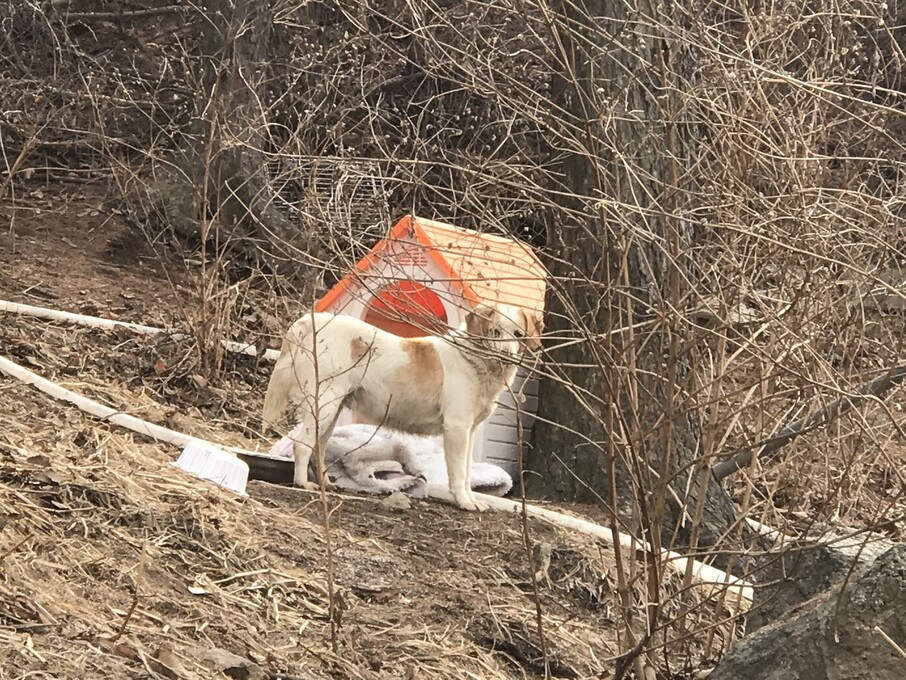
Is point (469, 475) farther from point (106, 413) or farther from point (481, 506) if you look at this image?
point (106, 413)

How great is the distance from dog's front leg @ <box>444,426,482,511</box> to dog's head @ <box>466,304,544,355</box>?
51 centimetres

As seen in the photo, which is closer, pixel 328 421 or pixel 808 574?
pixel 808 574

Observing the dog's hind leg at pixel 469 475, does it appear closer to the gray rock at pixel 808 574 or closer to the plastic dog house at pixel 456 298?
the plastic dog house at pixel 456 298

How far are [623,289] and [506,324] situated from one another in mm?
2186

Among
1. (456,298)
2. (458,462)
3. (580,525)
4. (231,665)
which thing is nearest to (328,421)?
(458,462)

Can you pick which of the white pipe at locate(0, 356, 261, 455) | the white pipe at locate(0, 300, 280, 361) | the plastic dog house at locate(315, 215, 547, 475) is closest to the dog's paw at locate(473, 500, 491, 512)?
the plastic dog house at locate(315, 215, 547, 475)

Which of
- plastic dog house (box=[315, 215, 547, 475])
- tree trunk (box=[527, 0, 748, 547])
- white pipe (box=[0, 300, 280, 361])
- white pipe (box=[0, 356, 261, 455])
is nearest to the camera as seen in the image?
tree trunk (box=[527, 0, 748, 547])

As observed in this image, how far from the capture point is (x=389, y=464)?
651 centimetres

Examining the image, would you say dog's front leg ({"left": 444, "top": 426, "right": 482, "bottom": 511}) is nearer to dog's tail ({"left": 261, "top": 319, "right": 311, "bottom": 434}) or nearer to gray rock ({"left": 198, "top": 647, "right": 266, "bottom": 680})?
dog's tail ({"left": 261, "top": 319, "right": 311, "bottom": 434})

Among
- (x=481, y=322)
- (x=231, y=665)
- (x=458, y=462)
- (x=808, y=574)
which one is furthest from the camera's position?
(x=458, y=462)

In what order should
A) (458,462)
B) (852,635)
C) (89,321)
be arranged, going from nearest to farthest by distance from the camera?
(852,635) → (458,462) → (89,321)

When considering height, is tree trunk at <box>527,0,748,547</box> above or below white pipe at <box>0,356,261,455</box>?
above

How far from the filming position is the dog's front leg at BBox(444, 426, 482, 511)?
612 cm

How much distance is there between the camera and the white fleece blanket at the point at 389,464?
6.29m
